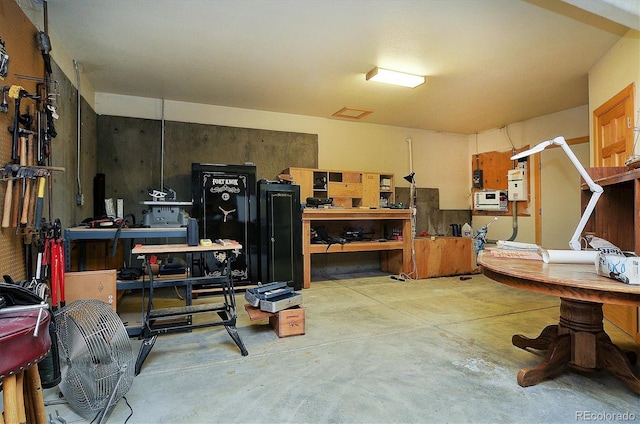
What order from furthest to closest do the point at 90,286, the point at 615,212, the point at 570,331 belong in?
the point at 90,286
the point at 615,212
the point at 570,331

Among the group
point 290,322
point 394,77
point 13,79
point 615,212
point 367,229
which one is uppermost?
point 394,77

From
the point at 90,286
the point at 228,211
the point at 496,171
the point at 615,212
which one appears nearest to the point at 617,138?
→ the point at 615,212

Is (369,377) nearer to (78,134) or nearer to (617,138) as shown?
(617,138)

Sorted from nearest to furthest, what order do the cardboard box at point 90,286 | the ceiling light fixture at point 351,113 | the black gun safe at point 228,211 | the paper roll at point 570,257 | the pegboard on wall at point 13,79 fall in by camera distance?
the paper roll at point 570,257 → the pegboard on wall at point 13,79 → the cardboard box at point 90,286 → the black gun safe at point 228,211 → the ceiling light fixture at point 351,113

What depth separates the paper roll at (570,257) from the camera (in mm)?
1985

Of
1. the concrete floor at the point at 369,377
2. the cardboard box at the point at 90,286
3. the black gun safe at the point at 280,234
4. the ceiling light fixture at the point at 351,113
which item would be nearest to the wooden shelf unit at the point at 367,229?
the black gun safe at the point at 280,234

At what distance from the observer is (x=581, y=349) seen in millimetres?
2104

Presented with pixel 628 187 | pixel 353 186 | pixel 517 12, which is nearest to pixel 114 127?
pixel 353 186

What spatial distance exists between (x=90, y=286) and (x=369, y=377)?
7.99ft

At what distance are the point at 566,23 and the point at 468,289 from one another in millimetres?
3345

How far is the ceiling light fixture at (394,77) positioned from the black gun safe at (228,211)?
2101 mm

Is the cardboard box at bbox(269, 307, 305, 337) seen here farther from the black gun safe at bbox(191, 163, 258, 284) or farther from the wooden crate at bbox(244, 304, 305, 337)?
the black gun safe at bbox(191, 163, 258, 284)

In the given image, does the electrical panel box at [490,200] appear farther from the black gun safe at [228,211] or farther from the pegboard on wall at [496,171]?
the black gun safe at [228,211]

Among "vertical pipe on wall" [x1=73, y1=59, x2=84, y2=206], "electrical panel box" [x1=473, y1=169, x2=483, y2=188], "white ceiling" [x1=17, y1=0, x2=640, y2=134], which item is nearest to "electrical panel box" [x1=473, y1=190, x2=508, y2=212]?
"electrical panel box" [x1=473, y1=169, x2=483, y2=188]
